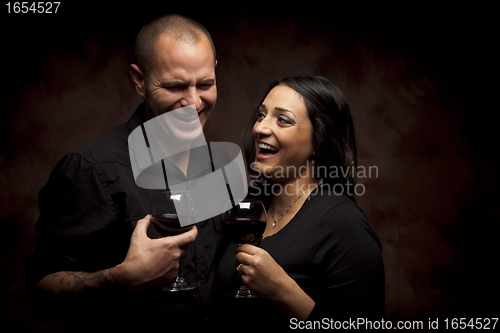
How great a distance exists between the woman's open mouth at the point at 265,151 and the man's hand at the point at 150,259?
2.42 feet

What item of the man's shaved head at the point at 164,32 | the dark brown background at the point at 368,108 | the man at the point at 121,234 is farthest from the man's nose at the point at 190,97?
the dark brown background at the point at 368,108

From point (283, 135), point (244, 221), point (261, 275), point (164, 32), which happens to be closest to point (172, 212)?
point (244, 221)

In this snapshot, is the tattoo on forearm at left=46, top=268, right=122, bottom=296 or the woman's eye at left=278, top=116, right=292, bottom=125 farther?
the woman's eye at left=278, top=116, right=292, bottom=125

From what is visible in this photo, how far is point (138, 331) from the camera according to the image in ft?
7.27

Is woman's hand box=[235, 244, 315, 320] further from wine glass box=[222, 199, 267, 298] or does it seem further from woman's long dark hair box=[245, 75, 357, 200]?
woman's long dark hair box=[245, 75, 357, 200]

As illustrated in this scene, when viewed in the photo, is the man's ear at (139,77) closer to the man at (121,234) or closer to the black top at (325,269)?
the man at (121,234)

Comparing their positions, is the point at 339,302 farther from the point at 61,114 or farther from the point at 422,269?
the point at 61,114

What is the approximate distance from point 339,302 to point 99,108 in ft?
8.28

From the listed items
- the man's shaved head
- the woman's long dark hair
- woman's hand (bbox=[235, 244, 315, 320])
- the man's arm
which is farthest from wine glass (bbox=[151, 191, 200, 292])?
the woman's long dark hair

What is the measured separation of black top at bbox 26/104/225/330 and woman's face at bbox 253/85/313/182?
2.23 ft

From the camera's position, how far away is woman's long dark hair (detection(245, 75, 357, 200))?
2520mm

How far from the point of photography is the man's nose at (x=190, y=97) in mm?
2375

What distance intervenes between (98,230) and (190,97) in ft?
2.66

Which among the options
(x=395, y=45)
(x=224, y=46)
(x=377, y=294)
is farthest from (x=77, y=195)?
(x=395, y=45)
